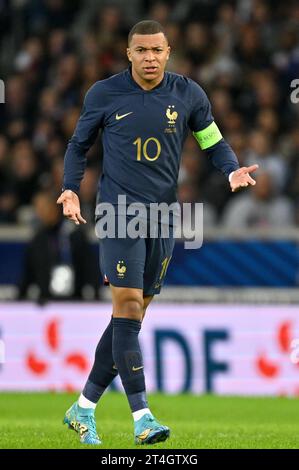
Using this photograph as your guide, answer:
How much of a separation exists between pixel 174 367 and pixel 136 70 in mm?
5838

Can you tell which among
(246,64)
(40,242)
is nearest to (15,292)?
(40,242)

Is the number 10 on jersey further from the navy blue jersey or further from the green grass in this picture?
A: the green grass

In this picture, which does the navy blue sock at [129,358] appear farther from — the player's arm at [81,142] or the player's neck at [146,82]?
the player's neck at [146,82]

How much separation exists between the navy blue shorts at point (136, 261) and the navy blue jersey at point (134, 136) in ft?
0.81

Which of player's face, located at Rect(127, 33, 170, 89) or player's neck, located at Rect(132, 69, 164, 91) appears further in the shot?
player's neck, located at Rect(132, 69, 164, 91)

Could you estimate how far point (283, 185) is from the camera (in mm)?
14641

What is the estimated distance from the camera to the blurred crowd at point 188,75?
1473 cm

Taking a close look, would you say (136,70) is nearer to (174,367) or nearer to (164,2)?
(174,367)

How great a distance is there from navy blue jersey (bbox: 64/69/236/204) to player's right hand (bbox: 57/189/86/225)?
11cm

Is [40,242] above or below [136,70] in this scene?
below

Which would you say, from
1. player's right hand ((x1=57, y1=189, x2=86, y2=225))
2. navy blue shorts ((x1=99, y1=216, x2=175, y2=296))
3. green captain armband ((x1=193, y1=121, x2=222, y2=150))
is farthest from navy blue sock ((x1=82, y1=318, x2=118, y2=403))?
green captain armband ((x1=193, y1=121, x2=222, y2=150))

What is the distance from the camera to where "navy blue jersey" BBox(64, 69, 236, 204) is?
7.79 m

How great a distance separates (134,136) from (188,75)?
8.45 m
